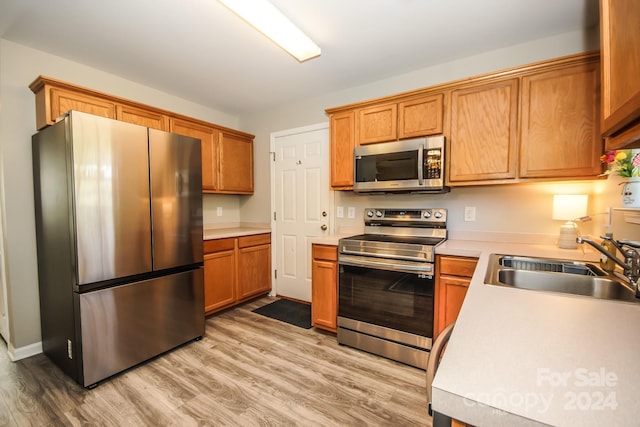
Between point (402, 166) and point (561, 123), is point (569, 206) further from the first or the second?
point (402, 166)

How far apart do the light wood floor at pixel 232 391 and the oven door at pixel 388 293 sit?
33 cm

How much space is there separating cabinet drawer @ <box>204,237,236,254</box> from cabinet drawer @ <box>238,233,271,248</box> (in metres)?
0.13

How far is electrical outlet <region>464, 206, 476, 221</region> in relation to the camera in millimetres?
2457

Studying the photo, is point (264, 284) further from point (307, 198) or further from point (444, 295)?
point (444, 295)

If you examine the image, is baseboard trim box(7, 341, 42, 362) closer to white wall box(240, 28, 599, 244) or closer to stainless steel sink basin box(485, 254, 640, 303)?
white wall box(240, 28, 599, 244)

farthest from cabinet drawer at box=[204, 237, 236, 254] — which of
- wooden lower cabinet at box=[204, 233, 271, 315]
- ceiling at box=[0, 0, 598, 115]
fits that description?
ceiling at box=[0, 0, 598, 115]

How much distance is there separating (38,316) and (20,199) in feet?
3.22

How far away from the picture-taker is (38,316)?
7.48 ft

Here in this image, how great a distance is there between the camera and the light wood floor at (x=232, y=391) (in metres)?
1.59

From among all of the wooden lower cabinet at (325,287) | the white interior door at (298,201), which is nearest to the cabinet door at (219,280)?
the white interior door at (298,201)

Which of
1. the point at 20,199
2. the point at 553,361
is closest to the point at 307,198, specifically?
the point at 20,199

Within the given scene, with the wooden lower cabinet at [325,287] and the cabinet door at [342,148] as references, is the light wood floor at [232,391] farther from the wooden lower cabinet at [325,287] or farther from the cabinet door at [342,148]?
the cabinet door at [342,148]

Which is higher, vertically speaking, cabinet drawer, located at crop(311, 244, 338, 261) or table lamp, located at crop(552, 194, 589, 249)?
table lamp, located at crop(552, 194, 589, 249)

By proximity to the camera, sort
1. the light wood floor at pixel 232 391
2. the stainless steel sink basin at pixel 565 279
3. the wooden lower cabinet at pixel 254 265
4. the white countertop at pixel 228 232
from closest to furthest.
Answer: the stainless steel sink basin at pixel 565 279 → the light wood floor at pixel 232 391 → the white countertop at pixel 228 232 → the wooden lower cabinet at pixel 254 265
